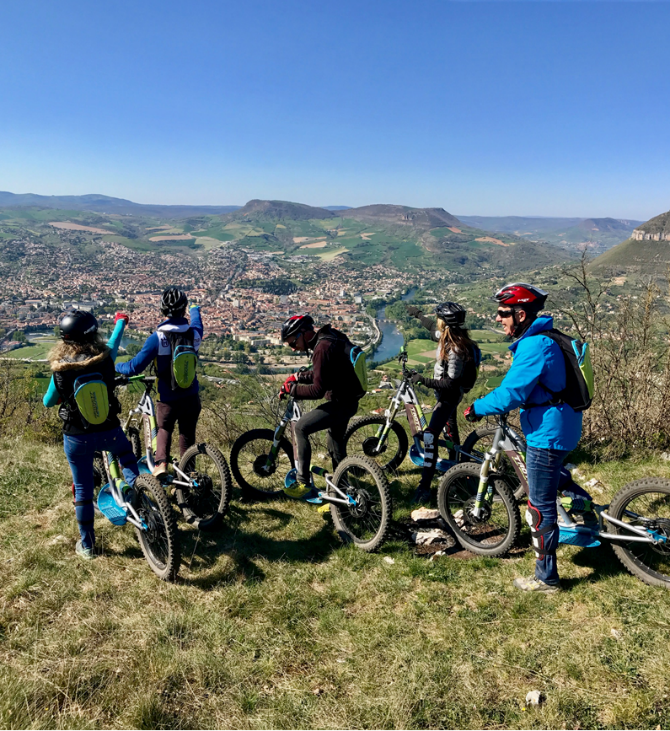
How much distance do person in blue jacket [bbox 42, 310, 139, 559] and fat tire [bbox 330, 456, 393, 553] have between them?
2.03 m

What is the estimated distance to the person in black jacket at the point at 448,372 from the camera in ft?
15.7

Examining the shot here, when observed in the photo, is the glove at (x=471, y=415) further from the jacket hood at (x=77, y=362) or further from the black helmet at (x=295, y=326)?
the jacket hood at (x=77, y=362)

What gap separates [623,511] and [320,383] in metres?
2.86

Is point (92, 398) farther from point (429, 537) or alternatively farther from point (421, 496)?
point (421, 496)

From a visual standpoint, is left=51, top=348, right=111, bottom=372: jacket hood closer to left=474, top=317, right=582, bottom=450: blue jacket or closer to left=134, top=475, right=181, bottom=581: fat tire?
left=134, top=475, right=181, bottom=581: fat tire

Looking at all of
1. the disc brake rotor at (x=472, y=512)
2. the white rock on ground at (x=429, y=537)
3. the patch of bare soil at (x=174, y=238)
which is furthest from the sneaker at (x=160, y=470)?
the patch of bare soil at (x=174, y=238)

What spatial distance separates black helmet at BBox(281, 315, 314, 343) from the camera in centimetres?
427

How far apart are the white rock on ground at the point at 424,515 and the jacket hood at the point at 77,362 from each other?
3.59 m

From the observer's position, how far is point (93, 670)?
267cm

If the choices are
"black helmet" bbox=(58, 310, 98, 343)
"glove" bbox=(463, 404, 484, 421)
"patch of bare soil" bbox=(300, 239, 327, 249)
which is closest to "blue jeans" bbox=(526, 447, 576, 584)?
"glove" bbox=(463, 404, 484, 421)

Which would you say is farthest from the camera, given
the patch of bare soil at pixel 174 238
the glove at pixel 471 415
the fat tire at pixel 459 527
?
the patch of bare soil at pixel 174 238

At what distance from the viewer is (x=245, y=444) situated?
5.25 metres

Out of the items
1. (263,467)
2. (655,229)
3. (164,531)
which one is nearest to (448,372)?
(263,467)

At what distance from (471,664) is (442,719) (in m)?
0.48
